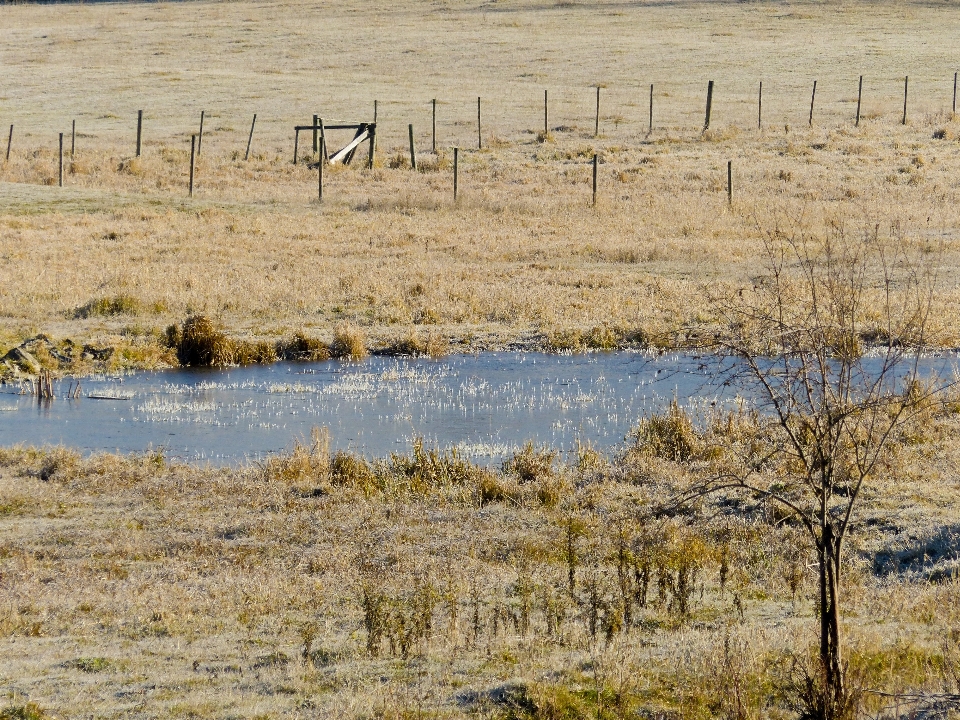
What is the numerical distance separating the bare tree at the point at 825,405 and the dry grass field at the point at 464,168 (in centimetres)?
154

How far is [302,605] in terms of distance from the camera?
9156 millimetres

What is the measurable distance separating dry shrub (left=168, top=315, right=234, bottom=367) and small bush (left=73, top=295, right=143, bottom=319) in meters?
3.00

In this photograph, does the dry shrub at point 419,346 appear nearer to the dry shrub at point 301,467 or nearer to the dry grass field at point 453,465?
the dry grass field at point 453,465

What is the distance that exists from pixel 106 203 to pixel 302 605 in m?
29.3

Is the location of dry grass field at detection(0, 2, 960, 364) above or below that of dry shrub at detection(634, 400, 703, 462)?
above

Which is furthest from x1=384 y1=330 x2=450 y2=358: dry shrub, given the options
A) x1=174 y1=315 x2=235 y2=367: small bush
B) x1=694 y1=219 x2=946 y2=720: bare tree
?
x1=694 y1=219 x2=946 y2=720: bare tree

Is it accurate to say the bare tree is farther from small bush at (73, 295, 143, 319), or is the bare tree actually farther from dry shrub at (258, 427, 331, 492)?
small bush at (73, 295, 143, 319)

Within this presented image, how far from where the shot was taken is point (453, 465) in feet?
44.3

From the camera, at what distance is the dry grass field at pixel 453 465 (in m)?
7.64

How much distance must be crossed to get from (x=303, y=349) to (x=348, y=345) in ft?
2.52

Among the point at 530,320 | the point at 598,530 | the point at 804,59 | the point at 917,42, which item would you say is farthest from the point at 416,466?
the point at 917,42

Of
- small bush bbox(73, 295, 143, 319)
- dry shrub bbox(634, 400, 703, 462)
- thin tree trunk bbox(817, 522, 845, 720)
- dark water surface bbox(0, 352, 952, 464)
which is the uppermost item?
thin tree trunk bbox(817, 522, 845, 720)

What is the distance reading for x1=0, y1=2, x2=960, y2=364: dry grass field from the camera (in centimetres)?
2442

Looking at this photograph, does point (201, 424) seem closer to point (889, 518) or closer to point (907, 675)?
point (889, 518)
